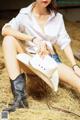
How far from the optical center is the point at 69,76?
3.57 m

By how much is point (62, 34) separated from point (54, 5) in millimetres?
263

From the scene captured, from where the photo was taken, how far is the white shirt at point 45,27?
3.62 metres

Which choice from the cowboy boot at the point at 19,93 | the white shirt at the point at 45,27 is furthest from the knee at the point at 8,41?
the cowboy boot at the point at 19,93

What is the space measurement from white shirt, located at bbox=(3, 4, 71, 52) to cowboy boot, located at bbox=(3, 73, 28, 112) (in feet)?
1.34

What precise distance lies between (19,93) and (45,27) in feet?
2.12

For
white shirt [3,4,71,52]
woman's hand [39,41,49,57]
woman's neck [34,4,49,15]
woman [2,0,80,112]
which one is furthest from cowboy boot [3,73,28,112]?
woman's neck [34,4,49,15]

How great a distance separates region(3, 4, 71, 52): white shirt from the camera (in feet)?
11.9

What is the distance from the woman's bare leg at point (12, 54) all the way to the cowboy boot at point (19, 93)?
45mm

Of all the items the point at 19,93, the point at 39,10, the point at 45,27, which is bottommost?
the point at 19,93

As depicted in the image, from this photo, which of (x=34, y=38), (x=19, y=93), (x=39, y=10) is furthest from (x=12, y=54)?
(x=39, y=10)

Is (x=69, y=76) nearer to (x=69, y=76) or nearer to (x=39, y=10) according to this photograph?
(x=69, y=76)

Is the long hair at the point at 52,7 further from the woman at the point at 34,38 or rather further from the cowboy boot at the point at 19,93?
the cowboy boot at the point at 19,93

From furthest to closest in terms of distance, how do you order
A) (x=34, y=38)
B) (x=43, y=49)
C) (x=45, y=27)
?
(x=45, y=27) → (x=34, y=38) → (x=43, y=49)

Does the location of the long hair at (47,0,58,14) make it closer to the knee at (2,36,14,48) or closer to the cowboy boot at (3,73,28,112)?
the knee at (2,36,14,48)
